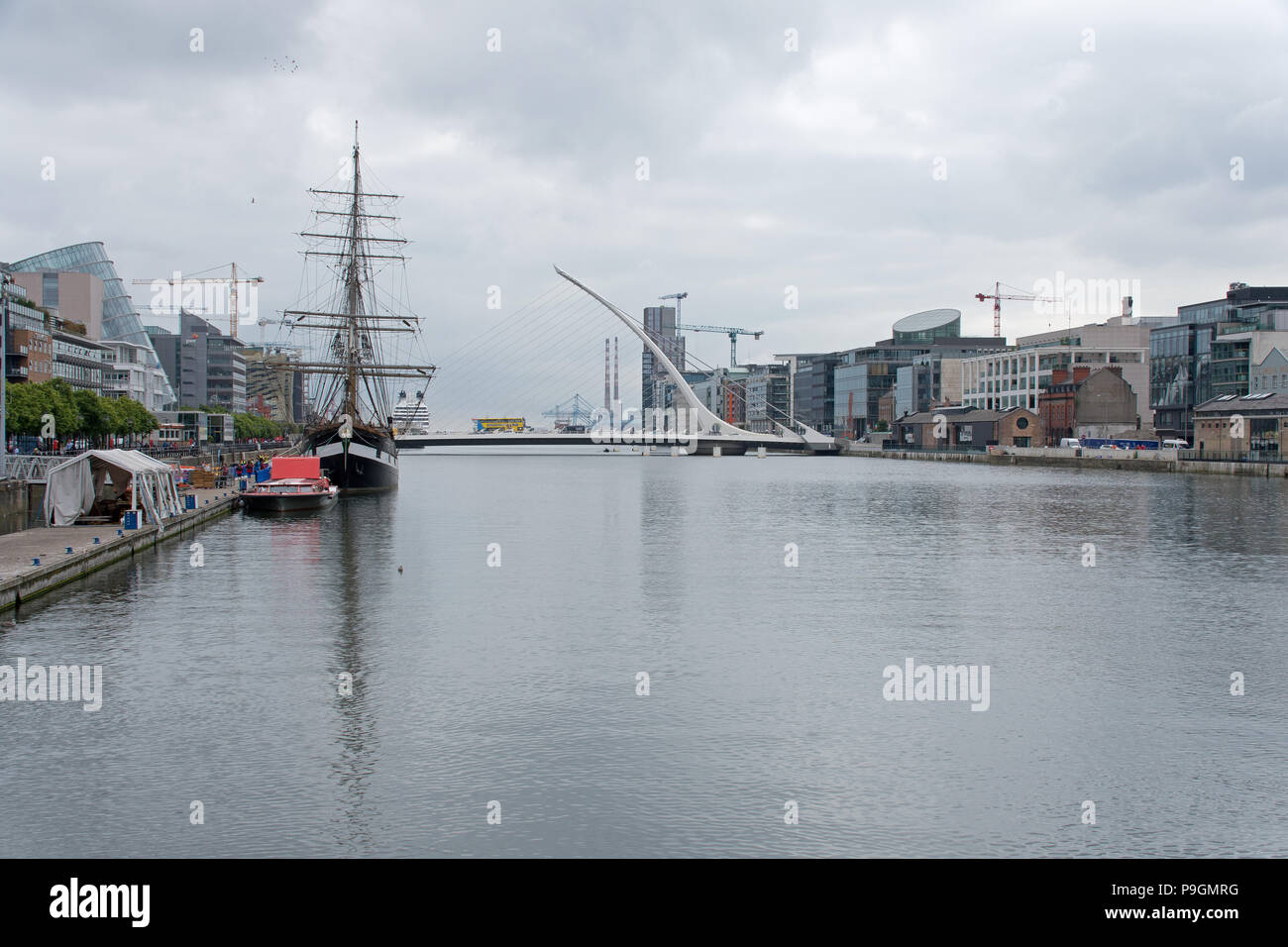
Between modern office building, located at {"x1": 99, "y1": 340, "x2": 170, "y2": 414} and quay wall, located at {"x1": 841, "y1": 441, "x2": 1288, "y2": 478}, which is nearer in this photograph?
quay wall, located at {"x1": 841, "y1": 441, "x2": 1288, "y2": 478}

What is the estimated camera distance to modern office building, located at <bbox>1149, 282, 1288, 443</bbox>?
139 metres

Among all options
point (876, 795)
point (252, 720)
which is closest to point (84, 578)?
point (252, 720)

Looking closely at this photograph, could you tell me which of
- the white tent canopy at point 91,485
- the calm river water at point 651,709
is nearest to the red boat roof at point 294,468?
the white tent canopy at point 91,485

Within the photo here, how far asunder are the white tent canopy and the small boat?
13.4 m

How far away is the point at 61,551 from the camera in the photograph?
38.5 meters

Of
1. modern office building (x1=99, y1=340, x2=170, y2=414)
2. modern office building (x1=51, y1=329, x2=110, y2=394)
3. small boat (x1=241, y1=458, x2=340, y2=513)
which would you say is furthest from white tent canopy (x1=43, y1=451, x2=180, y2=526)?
modern office building (x1=99, y1=340, x2=170, y2=414)

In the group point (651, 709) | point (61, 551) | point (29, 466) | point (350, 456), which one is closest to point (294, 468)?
point (350, 456)

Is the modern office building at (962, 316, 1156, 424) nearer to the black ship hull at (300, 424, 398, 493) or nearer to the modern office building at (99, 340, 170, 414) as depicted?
the black ship hull at (300, 424, 398, 493)

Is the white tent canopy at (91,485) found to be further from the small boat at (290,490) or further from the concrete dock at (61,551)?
the small boat at (290,490)

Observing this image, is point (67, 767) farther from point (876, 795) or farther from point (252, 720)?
point (876, 795)

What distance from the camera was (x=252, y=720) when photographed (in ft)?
66.6

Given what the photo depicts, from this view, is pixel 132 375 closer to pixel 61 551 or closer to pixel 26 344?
pixel 26 344

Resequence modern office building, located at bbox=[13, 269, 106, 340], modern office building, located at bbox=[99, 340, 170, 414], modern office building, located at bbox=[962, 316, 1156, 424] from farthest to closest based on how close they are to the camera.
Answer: modern office building, located at bbox=[13, 269, 106, 340], modern office building, located at bbox=[962, 316, 1156, 424], modern office building, located at bbox=[99, 340, 170, 414]

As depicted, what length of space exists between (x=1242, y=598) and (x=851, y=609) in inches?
478
